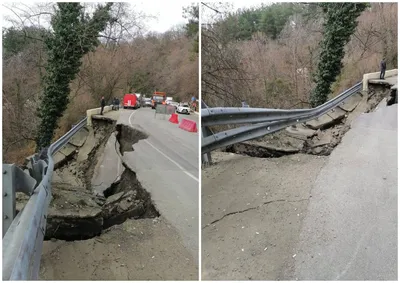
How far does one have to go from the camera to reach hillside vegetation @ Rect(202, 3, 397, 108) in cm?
165

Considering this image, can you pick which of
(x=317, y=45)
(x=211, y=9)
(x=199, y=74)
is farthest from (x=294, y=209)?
(x=211, y=9)

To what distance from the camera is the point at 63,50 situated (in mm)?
1693

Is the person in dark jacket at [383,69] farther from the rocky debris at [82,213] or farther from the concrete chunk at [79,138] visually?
the concrete chunk at [79,138]

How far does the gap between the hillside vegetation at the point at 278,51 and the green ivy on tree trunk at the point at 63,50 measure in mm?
575

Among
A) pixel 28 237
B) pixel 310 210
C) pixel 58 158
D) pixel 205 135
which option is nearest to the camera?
pixel 28 237

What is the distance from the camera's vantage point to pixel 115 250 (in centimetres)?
153

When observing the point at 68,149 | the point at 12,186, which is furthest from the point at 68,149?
the point at 12,186

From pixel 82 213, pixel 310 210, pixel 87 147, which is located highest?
pixel 87 147

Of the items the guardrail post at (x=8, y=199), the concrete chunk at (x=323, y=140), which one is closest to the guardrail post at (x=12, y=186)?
the guardrail post at (x=8, y=199)

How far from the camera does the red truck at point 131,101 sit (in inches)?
70.0

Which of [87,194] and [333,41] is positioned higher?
[333,41]

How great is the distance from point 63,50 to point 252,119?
1.01 metres

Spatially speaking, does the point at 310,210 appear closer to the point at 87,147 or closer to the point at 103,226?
the point at 103,226

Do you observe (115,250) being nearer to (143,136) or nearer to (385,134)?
(143,136)
